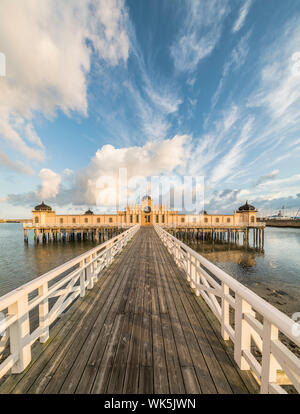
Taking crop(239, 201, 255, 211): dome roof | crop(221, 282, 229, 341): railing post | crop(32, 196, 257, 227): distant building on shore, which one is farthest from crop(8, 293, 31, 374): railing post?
crop(239, 201, 255, 211): dome roof

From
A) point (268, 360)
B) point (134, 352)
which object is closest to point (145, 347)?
point (134, 352)

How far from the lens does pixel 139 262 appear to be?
25.0ft

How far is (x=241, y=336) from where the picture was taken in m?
2.24

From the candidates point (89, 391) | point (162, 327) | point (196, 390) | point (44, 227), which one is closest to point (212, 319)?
point (162, 327)

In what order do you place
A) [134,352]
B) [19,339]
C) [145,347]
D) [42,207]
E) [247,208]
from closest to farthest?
[19,339]
[134,352]
[145,347]
[247,208]
[42,207]

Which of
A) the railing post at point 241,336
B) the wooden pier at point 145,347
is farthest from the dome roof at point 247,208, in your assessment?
the railing post at point 241,336

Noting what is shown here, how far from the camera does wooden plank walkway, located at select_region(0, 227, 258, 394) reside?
198 centimetres

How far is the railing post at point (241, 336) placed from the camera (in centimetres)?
221

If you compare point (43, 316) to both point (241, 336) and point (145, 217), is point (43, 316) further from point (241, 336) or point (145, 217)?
point (145, 217)

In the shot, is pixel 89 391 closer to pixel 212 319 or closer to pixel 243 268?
pixel 212 319

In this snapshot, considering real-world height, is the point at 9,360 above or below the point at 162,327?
above

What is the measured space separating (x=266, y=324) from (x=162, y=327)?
6.48ft

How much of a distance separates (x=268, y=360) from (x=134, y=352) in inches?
71.5

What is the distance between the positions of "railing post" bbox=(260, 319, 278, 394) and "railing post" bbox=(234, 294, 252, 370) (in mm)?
413
